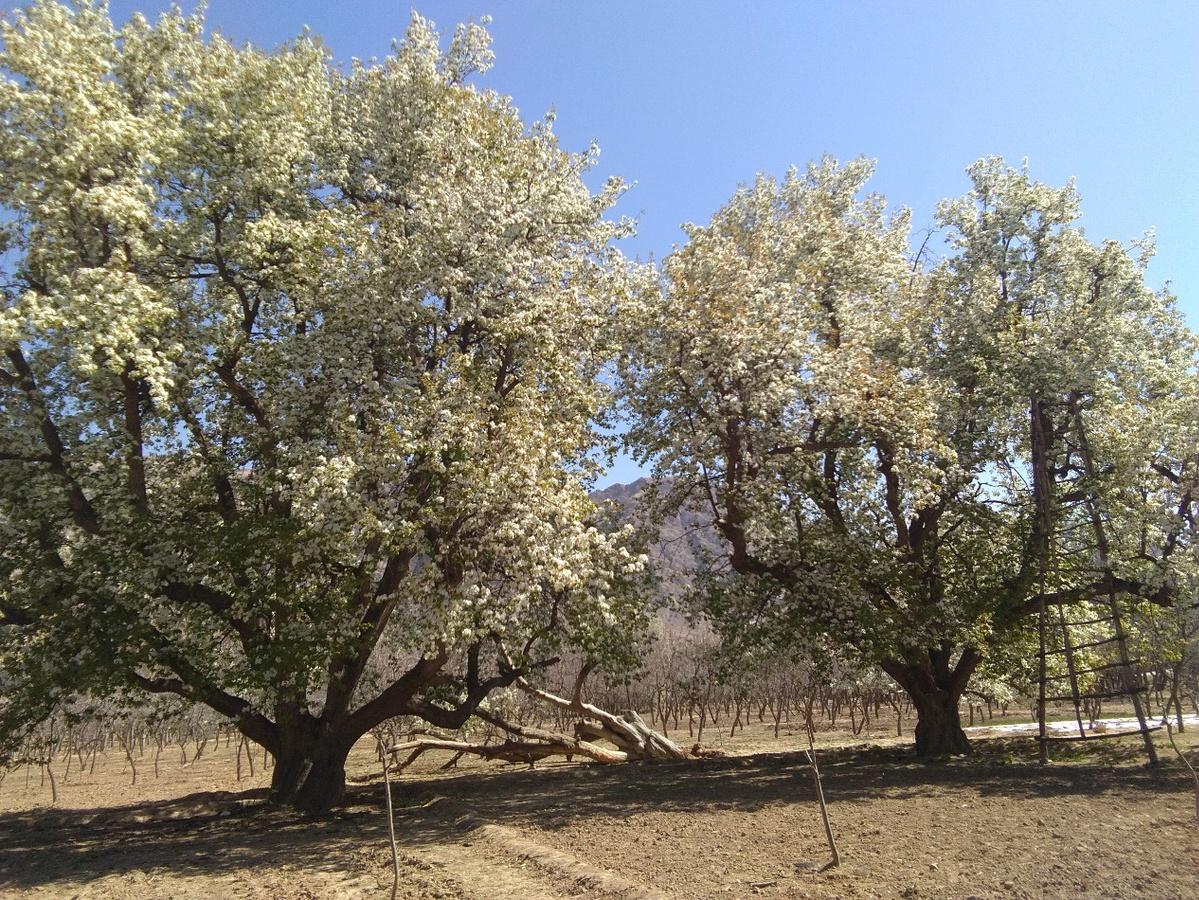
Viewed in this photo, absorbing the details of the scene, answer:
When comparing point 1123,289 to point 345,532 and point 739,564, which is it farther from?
point 345,532

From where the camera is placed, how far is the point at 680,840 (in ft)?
37.7

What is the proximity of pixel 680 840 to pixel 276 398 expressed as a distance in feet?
35.0

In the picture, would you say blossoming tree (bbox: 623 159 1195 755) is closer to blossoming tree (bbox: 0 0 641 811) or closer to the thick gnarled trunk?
the thick gnarled trunk

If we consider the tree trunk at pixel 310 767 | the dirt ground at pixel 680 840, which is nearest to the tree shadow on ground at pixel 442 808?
the dirt ground at pixel 680 840

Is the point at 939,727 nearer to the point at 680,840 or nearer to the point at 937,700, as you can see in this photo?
the point at 937,700

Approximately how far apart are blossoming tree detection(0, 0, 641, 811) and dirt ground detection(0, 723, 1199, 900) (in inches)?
107

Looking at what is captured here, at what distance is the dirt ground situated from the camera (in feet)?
29.7

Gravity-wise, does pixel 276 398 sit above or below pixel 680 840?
above

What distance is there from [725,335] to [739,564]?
6017 mm

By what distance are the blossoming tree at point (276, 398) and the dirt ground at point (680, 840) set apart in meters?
2.71

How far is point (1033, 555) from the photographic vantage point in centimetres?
1881

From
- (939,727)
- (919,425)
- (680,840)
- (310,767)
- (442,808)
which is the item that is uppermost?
(919,425)

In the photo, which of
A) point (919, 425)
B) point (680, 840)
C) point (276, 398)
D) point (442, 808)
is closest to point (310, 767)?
point (442, 808)

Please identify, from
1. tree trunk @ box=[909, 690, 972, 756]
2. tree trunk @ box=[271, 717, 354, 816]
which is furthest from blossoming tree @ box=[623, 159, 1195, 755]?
tree trunk @ box=[271, 717, 354, 816]
